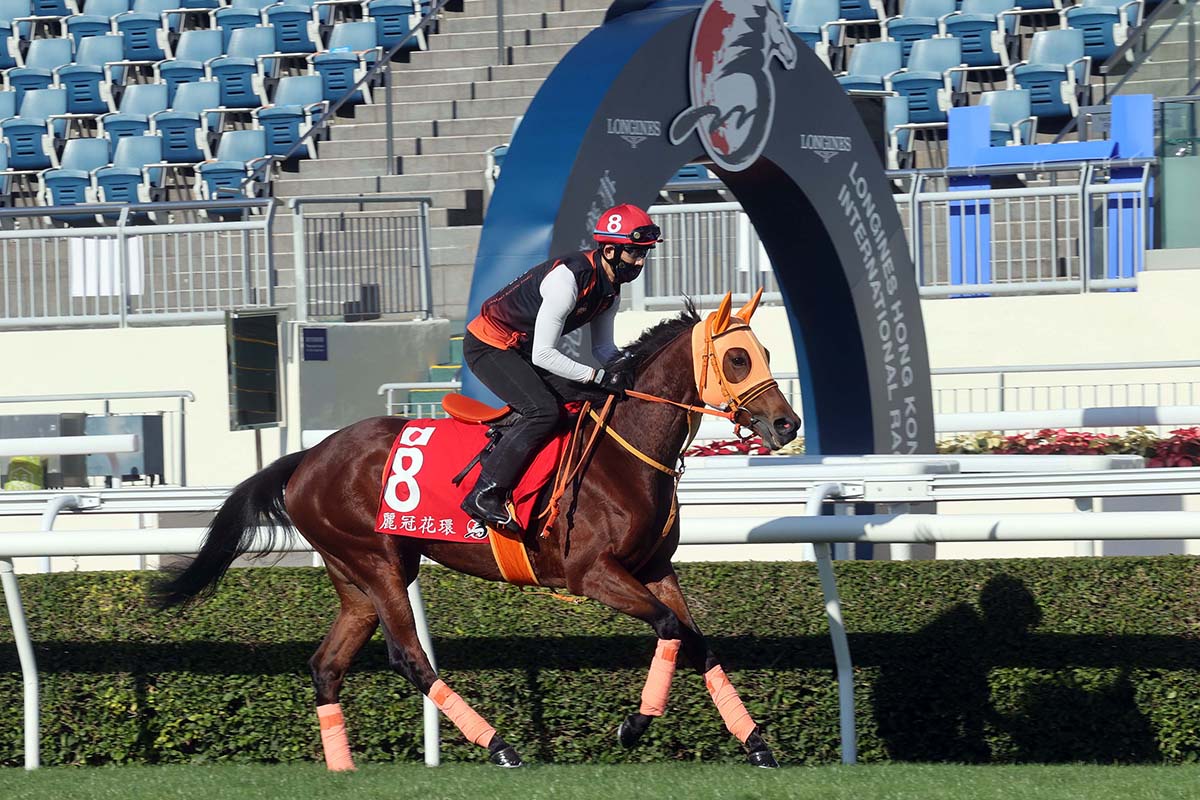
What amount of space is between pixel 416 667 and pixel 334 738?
347 millimetres

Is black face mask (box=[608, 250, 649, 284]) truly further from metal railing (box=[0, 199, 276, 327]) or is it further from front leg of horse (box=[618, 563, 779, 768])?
metal railing (box=[0, 199, 276, 327])

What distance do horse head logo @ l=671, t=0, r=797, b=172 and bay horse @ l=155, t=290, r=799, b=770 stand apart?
1.80 metres

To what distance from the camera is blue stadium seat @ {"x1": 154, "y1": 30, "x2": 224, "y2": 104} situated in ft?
59.3

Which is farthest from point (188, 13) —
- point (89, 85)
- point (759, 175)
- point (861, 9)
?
point (759, 175)

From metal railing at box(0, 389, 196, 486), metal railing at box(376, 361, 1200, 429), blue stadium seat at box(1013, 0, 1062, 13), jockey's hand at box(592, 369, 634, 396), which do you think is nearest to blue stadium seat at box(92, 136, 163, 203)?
metal railing at box(0, 389, 196, 486)

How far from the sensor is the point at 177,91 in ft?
58.5

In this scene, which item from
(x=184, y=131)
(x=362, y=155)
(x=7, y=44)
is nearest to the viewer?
(x=362, y=155)

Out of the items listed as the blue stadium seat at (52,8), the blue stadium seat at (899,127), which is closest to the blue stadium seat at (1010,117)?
the blue stadium seat at (899,127)

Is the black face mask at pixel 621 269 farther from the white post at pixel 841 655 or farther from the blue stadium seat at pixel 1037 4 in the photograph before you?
the blue stadium seat at pixel 1037 4

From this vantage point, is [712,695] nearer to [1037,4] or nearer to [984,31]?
[984,31]

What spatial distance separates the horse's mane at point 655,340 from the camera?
5008 mm

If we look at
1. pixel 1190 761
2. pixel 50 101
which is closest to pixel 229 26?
pixel 50 101

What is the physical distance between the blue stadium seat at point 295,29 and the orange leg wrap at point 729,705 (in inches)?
564

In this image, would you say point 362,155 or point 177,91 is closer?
point 362,155
